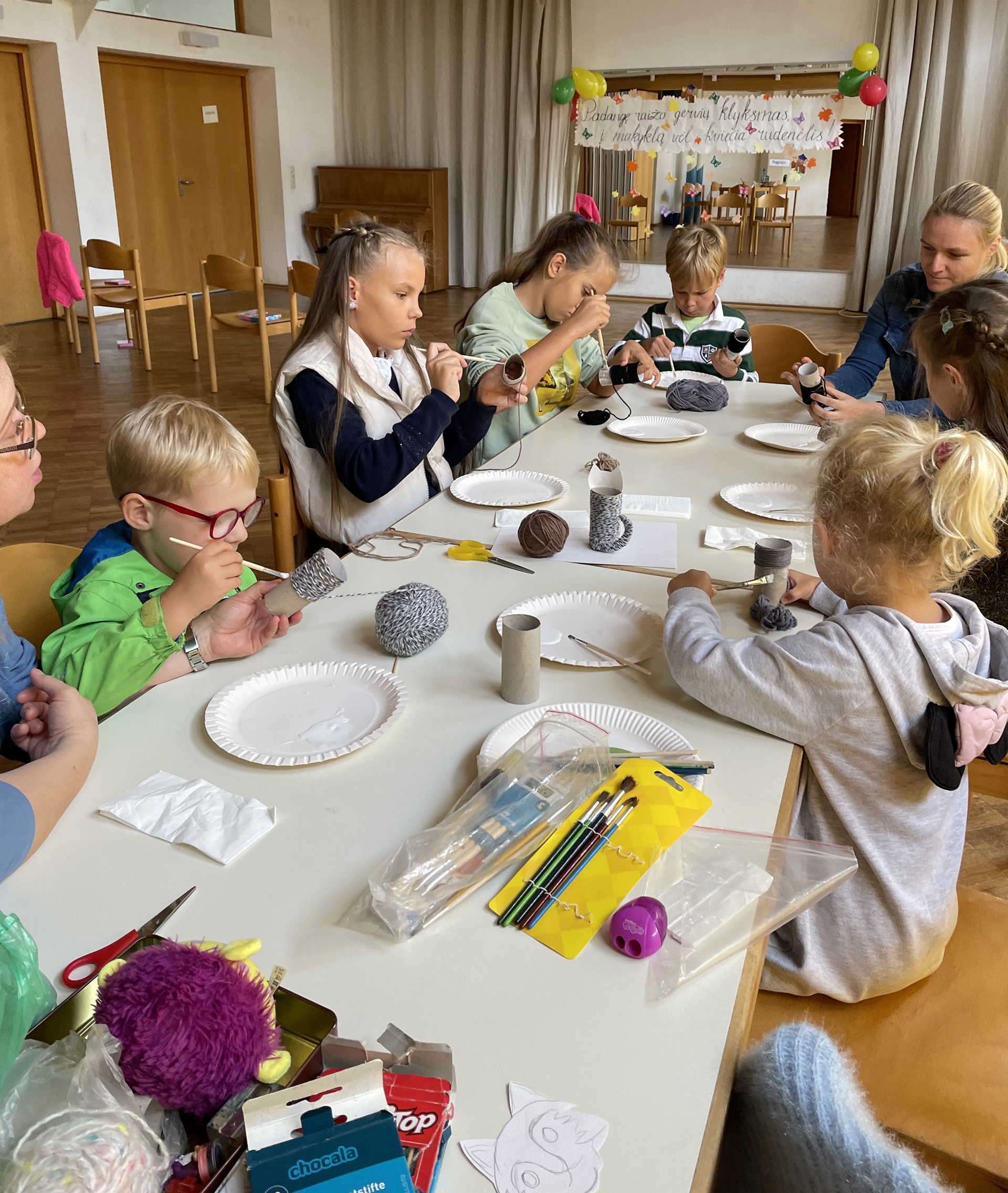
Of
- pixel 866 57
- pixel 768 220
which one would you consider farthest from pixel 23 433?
Answer: pixel 768 220

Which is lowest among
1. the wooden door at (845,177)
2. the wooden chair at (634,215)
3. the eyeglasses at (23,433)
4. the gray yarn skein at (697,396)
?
the gray yarn skein at (697,396)

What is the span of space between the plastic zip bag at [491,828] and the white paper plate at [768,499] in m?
0.90

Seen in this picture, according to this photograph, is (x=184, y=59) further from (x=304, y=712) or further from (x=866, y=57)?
(x=304, y=712)

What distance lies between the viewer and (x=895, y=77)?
22.8 ft

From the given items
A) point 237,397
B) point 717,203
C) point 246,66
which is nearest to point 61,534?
point 237,397

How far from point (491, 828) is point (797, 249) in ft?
32.7

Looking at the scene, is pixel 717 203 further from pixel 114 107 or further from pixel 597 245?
pixel 597 245

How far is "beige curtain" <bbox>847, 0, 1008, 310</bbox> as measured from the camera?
264 inches

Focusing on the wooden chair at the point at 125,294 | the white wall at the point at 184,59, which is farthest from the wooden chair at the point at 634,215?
the wooden chair at the point at 125,294

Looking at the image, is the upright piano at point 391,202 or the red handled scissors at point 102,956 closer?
the red handled scissors at point 102,956

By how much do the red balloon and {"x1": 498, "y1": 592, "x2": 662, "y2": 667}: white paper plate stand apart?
23.1 feet

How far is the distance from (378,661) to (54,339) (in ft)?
22.8

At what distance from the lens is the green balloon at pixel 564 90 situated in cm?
790

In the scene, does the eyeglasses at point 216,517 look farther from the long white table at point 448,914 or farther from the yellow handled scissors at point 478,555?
the yellow handled scissors at point 478,555
